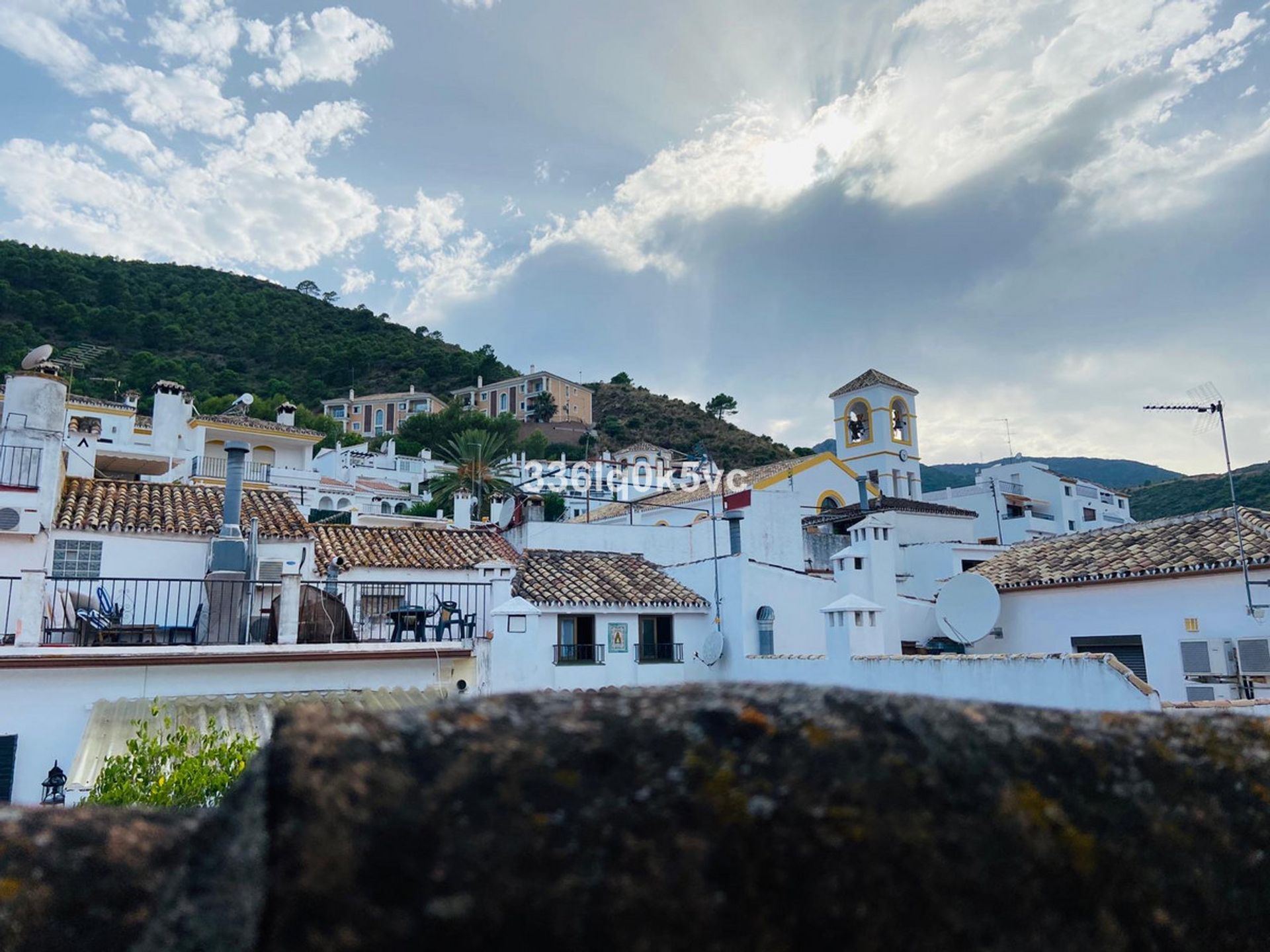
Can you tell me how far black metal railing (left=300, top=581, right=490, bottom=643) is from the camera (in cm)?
1593

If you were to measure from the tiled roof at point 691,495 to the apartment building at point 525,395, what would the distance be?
58.7 m

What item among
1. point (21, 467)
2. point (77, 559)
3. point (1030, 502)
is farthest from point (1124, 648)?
point (1030, 502)

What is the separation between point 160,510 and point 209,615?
11.0ft

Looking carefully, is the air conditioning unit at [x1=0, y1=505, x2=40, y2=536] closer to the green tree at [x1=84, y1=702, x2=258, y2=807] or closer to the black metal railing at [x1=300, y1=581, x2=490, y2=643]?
the black metal railing at [x1=300, y1=581, x2=490, y2=643]

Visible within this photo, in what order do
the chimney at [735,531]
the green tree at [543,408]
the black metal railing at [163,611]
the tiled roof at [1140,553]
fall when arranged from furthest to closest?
the green tree at [543,408]
the chimney at [735,531]
the tiled roof at [1140,553]
the black metal railing at [163,611]

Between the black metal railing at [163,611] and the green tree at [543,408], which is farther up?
the green tree at [543,408]

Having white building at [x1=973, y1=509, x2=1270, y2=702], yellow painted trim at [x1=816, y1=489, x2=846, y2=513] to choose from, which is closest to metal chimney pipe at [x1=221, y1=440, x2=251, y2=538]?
white building at [x1=973, y1=509, x2=1270, y2=702]

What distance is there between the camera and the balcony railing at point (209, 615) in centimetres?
1440

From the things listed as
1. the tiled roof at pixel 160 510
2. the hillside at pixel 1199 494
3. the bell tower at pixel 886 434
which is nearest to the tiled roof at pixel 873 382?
the bell tower at pixel 886 434

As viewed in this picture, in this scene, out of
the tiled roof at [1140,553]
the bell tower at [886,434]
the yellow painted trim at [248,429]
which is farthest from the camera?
the yellow painted trim at [248,429]

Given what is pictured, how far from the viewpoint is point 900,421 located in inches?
1908

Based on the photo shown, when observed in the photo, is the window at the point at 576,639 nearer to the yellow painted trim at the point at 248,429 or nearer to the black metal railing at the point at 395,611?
the black metal railing at the point at 395,611

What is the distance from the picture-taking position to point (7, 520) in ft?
47.9

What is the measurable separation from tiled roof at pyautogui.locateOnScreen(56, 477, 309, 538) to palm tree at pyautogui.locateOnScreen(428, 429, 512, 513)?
1170 inches
